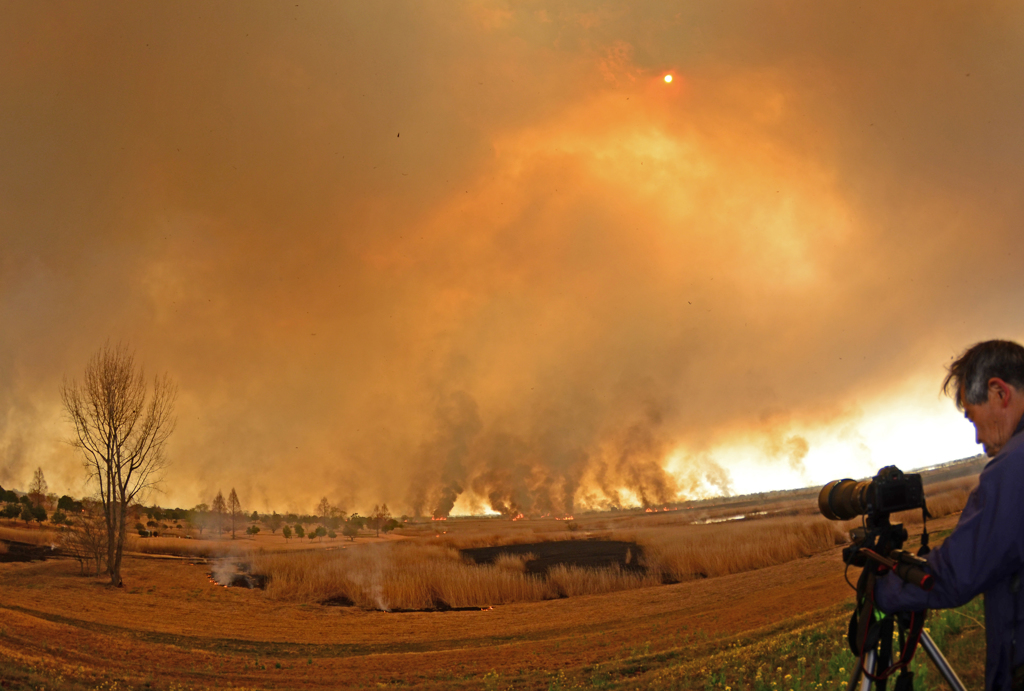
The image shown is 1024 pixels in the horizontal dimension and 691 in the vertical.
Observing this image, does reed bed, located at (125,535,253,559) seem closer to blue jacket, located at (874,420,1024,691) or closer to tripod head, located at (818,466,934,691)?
tripod head, located at (818,466,934,691)

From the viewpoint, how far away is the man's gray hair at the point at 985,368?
2506 mm

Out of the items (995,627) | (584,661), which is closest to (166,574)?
(584,661)

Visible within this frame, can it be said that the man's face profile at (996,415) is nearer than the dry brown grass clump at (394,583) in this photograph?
Yes

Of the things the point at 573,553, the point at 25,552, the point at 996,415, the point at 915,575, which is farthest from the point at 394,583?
the point at 996,415

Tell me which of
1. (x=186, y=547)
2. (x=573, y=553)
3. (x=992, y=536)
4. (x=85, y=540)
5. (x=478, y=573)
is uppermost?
(x=992, y=536)

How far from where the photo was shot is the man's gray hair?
8.22 ft

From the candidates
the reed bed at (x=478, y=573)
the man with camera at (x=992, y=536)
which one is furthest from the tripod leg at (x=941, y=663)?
the reed bed at (x=478, y=573)

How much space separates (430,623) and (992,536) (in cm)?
1632

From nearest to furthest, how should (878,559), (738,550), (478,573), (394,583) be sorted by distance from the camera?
(878,559)
(394,583)
(478,573)
(738,550)

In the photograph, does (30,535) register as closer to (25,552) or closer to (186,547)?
(25,552)

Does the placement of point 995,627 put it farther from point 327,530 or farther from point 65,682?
point 327,530

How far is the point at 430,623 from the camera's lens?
16.3m

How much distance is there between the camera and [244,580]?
Result: 19703 millimetres

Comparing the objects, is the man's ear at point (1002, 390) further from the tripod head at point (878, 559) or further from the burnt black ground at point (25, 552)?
the burnt black ground at point (25, 552)
